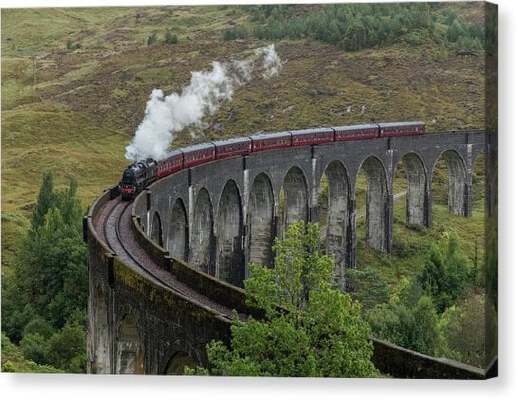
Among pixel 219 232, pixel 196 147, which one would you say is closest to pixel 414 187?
pixel 219 232

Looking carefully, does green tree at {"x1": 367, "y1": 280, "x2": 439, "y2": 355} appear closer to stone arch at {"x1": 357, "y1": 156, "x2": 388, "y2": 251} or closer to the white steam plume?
the white steam plume

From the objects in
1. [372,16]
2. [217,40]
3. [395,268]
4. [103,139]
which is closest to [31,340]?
[395,268]

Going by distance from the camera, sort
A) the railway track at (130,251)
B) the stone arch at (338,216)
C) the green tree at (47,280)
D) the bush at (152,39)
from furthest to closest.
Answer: the bush at (152,39) < the stone arch at (338,216) < the green tree at (47,280) < the railway track at (130,251)

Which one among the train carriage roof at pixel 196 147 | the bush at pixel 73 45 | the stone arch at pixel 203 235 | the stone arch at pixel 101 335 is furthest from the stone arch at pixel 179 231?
the bush at pixel 73 45

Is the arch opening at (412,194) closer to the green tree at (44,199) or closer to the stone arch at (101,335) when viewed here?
the green tree at (44,199)

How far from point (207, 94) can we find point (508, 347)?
44.4 metres

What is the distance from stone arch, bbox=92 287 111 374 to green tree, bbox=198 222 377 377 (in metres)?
5.92

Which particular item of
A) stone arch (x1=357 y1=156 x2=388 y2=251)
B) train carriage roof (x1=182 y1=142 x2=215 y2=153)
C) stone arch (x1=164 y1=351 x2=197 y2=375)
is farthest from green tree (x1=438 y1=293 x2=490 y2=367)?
stone arch (x1=357 y1=156 x2=388 y2=251)

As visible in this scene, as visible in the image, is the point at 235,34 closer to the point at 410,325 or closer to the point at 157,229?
the point at 157,229

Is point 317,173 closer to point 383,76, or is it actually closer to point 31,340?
point 31,340

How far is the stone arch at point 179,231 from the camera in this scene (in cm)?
3362

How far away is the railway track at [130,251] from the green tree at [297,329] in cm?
96

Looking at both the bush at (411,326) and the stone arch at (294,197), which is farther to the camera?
the stone arch at (294,197)

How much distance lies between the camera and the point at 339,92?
6431 centimetres
